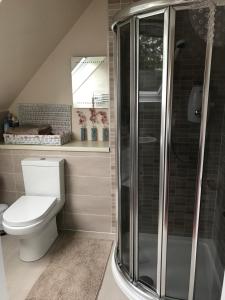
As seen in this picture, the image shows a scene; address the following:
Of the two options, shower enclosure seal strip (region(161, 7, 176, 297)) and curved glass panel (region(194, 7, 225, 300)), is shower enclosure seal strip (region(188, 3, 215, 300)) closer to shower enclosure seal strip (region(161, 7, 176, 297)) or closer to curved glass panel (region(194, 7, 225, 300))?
curved glass panel (region(194, 7, 225, 300))

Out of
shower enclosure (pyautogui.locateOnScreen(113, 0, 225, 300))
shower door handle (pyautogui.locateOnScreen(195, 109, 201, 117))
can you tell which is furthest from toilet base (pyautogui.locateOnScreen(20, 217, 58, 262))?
shower door handle (pyautogui.locateOnScreen(195, 109, 201, 117))

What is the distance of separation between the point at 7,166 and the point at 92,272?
4.38 ft

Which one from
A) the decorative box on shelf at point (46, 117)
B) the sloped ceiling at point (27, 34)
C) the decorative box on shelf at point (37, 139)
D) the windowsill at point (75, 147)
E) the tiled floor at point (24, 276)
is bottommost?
the tiled floor at point (24, 276)

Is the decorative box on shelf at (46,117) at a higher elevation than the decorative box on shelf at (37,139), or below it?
higher

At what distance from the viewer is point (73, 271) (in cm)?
198

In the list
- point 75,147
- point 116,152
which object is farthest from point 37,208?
point 116,152

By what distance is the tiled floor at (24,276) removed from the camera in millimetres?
1739

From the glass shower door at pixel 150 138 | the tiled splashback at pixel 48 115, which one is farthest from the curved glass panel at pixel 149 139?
the tiled splashback at pixel 48 115

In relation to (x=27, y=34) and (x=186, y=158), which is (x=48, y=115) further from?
(x=186, y=158)

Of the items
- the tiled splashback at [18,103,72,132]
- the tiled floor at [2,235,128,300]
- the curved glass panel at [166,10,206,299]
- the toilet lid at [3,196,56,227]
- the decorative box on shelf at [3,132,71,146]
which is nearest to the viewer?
the curved glass panel at [166,10,206,299]

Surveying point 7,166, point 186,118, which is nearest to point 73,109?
point 7,166

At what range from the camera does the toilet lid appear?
1913 mm

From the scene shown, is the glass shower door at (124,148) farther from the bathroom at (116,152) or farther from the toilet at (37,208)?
the toilet at (37,208)

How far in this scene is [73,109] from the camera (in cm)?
258
